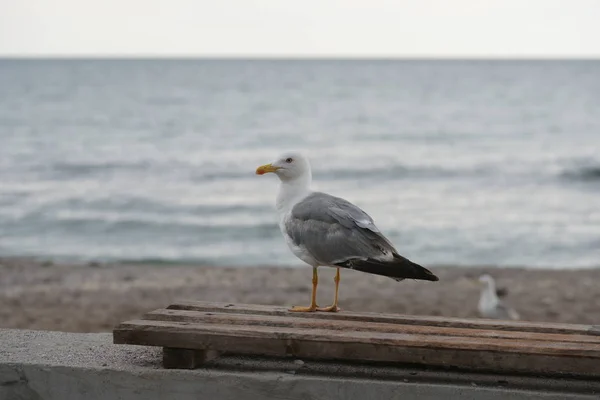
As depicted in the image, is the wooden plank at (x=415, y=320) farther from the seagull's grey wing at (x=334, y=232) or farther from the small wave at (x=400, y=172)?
the small wave at (x=400, y=172)

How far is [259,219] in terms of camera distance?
58.5ft

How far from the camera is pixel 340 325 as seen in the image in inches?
158

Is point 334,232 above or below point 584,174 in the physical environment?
below

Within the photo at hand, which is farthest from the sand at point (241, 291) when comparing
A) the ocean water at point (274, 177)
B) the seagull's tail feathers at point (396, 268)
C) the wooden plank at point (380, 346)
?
the seagull's tail feathers at point (396, 268)

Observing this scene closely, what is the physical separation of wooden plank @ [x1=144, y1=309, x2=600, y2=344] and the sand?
185 inches

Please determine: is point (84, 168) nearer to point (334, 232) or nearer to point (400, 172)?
point (400, 172)

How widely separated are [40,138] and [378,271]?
36.6 metres

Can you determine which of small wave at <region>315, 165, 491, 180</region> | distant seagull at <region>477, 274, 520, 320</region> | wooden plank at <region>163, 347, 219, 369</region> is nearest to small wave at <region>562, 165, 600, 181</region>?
small wave at <region>315, 165, 491, 180</region>

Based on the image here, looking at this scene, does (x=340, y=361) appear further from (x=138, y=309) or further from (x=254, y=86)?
(x=254, y=86)

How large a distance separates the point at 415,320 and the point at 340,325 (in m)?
0.39

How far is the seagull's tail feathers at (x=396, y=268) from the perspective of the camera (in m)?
3.98

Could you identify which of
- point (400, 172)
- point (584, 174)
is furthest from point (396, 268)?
point (584, 174)

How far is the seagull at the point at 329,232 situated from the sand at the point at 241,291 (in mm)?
4701

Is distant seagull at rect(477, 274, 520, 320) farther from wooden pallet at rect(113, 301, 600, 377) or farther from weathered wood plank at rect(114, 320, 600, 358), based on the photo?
weathered wood plank at rect(114, 320, 600, 358)
